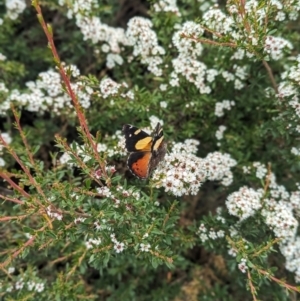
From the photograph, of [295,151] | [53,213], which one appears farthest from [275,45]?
[53,213]

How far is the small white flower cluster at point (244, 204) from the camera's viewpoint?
377 cm

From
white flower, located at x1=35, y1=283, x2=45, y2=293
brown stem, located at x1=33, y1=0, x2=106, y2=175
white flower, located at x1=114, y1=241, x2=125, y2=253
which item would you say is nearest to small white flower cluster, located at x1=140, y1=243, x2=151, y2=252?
white flower, located at x1=114, y1=241, x2=125, y2=253

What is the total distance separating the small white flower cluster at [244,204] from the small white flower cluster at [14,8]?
126 inches

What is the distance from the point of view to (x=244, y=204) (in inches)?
148

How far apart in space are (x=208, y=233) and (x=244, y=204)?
517 millimetres

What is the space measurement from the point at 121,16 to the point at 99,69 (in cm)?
110

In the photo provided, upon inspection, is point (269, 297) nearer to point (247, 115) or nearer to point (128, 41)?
point (247, 115)

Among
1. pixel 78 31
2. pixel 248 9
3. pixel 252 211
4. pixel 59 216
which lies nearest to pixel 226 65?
pixel 248 9

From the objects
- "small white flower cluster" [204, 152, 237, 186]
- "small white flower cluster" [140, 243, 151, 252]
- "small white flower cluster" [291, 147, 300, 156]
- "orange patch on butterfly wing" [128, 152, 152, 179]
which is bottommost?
"small white flower cluster" [140, 243, 151, 252]

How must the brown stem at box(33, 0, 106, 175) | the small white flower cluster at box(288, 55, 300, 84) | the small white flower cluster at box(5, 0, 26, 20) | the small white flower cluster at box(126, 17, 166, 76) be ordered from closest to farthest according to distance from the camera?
the brown stem at box(33, 0, 106, 175) → the small white flower cluster at box(288, 55, 300, 84) → the small white flower cluster at box(126, 17, 166, 76) → the small white flower cluster at box(5, 0, 26, 20)

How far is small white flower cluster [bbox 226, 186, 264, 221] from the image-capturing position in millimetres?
3766

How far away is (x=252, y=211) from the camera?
3844mm

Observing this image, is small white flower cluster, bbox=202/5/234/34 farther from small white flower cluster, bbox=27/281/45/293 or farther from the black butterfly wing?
small white flower cluster, bbox=27/281/45/293

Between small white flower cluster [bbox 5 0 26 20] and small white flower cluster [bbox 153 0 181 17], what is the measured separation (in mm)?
1540
